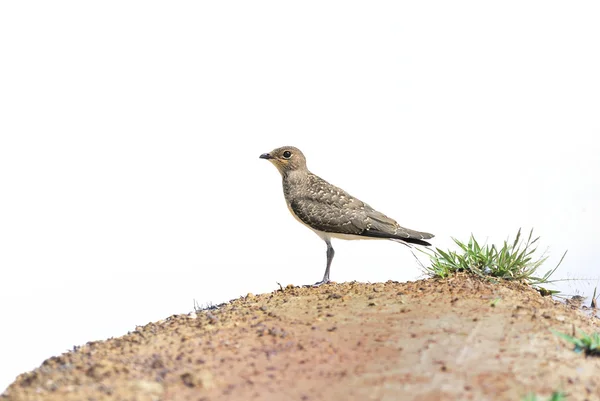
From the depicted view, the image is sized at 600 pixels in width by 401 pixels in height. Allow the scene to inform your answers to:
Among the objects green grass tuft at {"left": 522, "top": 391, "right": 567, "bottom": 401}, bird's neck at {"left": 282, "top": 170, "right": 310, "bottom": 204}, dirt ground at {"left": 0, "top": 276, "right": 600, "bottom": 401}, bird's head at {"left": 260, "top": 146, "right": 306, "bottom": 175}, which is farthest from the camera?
bird's head at {"left": 260, "top": 146, "right": 306, "bottom": 175}

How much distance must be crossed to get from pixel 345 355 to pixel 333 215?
3.82 meters

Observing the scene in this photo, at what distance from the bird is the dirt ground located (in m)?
1.37

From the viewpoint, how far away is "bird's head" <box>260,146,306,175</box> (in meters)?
11.6

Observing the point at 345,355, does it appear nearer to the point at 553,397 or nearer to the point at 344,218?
the point at 553,397

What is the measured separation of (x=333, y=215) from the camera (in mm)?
10859

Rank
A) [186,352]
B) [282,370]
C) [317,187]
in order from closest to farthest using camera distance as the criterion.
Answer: [282,370], [186,352], [317,187]

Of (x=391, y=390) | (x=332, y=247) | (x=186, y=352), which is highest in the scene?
(x=332, y=247)

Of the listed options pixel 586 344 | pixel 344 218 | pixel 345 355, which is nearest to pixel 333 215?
pixel 344 218

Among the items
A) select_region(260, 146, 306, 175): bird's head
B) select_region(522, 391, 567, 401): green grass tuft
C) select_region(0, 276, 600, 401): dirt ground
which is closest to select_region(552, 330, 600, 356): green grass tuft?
select_region(0, 276, 600, 401): dirt ground

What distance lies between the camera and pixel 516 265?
1058 cm

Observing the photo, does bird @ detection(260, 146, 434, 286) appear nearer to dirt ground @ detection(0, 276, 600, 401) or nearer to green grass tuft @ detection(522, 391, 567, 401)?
dirt ground @ detection(0, 276, 600, 401)

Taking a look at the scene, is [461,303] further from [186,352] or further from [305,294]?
[186,352]

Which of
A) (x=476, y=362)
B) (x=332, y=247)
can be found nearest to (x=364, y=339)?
(x=476, y=362)

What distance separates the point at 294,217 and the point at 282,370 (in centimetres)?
449
